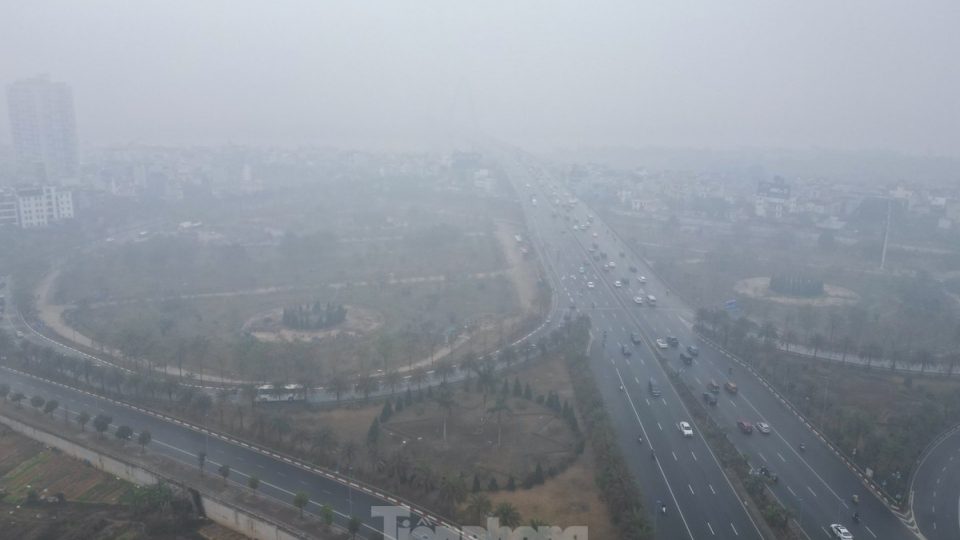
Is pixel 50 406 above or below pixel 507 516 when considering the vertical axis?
below

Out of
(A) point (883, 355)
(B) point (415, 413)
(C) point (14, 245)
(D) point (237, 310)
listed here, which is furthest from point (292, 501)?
(C) point (14, 245)

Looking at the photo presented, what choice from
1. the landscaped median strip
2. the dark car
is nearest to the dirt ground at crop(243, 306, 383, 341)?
the landscaped median strip

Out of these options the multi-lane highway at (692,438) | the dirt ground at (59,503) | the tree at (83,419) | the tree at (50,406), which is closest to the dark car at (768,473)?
the multi-lane highway at (692,438)

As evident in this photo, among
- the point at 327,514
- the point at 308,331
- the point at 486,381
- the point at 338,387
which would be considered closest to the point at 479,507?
the point at 327,514

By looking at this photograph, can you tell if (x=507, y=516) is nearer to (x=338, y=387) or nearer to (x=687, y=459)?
(x=687, y=459)

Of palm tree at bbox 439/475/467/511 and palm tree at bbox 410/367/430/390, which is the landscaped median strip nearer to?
palm tree at bbox 439/475/467/511

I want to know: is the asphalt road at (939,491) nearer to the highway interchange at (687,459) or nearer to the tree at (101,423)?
the highway interchange at (687,459)
